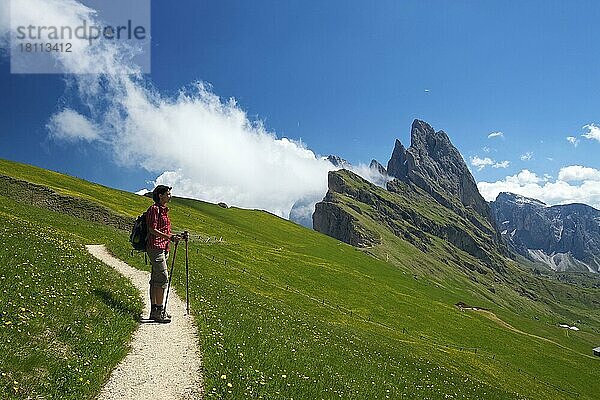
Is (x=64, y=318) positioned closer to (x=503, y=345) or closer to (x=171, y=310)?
(x=171, y=310)

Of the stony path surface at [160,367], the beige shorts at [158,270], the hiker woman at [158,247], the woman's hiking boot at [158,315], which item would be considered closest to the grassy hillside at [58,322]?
the stony path surface at [160,367]

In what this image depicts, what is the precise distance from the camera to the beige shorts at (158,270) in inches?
713

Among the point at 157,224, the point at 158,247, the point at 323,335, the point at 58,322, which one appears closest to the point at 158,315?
the point at 158,247

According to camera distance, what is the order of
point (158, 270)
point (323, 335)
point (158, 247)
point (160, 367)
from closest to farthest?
point (160, 367) < point (158, 270) < point (158, 247) < point (323, 335)

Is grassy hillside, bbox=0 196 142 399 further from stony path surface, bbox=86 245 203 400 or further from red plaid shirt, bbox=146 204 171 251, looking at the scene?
red plaid shirt, bbox=146 204 171 251

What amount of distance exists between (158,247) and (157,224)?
3.26ft

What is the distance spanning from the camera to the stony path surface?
11653 mm

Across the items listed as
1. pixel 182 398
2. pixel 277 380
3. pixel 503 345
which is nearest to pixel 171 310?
pixel 277 380

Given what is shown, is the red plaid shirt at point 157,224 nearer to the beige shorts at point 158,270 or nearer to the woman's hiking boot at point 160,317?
the beige shorts at point 158,270

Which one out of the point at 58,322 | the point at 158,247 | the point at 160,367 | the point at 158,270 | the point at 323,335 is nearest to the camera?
the point at 160,367

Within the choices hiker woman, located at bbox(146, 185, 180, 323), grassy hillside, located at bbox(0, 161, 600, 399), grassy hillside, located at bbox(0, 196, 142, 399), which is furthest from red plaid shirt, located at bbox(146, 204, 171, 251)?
grassy hillside, located at bbox(0, 161, 600, 399)

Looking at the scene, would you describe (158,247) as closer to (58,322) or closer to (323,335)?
(58,322)

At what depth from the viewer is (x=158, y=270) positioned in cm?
1822

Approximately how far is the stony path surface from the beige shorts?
5.52 feet
